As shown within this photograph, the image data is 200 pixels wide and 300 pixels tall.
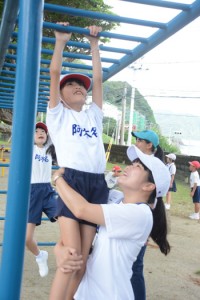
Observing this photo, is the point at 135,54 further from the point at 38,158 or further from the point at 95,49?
the point at 38,158


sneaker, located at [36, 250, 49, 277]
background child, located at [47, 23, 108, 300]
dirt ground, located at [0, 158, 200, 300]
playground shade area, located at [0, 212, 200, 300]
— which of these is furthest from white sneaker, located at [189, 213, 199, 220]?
Answer: background child, located at [47, 23, 108, 300]

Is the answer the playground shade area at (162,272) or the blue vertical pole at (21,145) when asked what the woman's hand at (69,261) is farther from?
the playground shade area at (162,272)

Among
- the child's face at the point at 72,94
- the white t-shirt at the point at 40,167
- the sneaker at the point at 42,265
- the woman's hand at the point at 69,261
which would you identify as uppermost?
the child's face at the point at 72,94

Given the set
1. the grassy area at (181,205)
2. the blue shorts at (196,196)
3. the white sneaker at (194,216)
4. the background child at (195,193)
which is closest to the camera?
the white sneaker at (194,216)

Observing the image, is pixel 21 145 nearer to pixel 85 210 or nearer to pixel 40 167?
pixel 85 210

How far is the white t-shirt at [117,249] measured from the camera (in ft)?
4.55

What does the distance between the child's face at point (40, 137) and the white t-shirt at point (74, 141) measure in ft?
5.97

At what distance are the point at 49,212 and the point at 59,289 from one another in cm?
193

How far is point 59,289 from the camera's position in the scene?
1.55 m

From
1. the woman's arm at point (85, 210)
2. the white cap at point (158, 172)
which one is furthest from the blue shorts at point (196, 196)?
the woman's arm at point (85, 210)

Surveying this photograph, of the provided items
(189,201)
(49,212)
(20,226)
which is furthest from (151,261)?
(189,201)

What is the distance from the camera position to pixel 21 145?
1258 millimetres

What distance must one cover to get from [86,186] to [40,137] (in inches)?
78.1

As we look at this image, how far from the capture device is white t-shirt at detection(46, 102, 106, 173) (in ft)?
5.67
